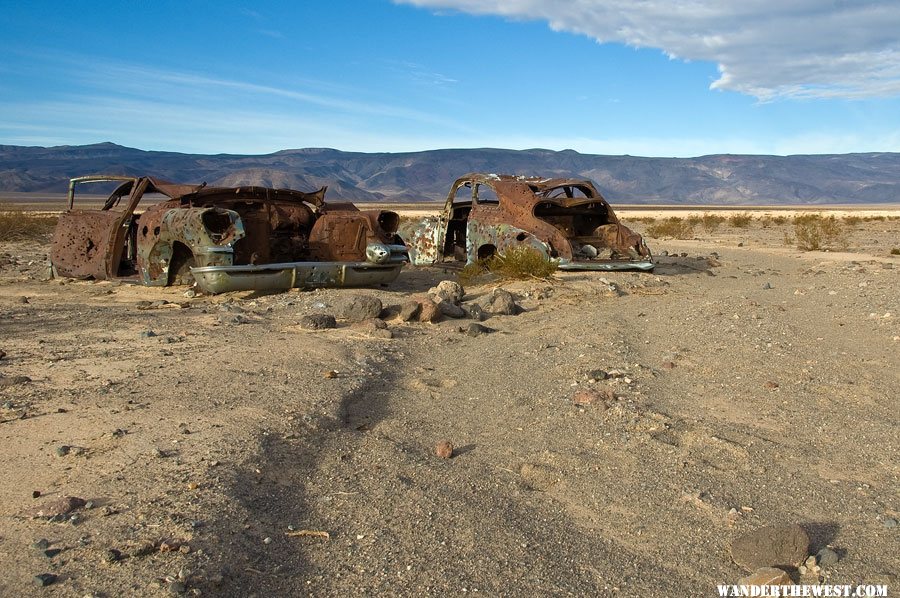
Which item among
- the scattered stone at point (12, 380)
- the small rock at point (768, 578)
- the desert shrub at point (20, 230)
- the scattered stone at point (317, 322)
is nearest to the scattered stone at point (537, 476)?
the small rock at point (768, 578)

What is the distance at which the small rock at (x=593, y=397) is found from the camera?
5.29 m

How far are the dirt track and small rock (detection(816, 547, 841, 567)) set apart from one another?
1.4 inches

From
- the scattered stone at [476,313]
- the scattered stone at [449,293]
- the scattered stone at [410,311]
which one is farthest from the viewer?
the scattered stone at [449,293]

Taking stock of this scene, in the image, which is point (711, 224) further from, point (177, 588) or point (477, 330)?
point (177, 588)

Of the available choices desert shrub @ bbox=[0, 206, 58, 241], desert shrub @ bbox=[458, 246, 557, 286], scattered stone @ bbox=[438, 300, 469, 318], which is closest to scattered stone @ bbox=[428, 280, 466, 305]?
scattered stone @ bbox=[438, 300, 469, 318]

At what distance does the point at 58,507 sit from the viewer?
3.29m

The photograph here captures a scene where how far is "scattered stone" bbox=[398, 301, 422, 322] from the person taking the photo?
27.1 feet

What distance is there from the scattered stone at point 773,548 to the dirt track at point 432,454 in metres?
0.11

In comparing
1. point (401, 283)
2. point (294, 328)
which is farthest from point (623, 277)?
point (294, 328)

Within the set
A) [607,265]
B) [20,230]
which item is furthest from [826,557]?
[20,230]

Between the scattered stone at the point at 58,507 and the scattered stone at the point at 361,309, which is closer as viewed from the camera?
the scattered stone at the point at 58,507

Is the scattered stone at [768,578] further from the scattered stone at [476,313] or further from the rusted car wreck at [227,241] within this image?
the rusted car wreck at [227,241]

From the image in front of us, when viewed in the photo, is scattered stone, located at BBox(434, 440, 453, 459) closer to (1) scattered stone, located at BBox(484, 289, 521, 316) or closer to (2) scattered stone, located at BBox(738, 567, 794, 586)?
(2) scattered stone, located at BBox(738, 567, 794, 586)

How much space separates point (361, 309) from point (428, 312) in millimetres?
719
